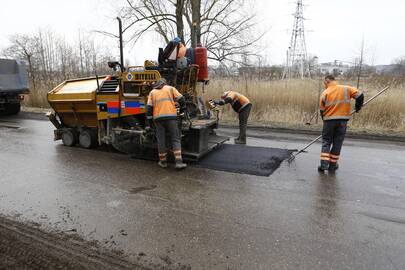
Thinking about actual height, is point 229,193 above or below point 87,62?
below

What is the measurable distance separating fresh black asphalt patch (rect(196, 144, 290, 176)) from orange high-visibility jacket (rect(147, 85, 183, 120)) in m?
1.01

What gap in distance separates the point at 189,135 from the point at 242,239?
280 cm

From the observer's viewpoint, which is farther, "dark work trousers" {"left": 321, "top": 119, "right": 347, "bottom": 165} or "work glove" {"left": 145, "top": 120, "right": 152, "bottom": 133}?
"work glove" {"left": 145, "top": 120, "right": 152, "bottom": 133}

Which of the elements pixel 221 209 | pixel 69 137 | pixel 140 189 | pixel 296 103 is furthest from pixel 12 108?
pixel 221 209

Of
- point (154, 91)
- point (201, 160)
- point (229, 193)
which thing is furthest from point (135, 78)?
point (229, 193)

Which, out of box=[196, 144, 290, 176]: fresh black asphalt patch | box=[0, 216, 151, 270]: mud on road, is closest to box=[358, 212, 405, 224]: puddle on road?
box=[196, 144, 290, 176]: fresh black asphalt patch

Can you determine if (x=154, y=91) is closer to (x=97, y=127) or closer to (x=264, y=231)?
(x=97, y=127)

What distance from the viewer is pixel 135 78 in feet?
18.1

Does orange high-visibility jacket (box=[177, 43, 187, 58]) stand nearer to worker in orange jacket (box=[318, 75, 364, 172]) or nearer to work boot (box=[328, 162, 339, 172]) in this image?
worker in orange jacket (box=[318, 75, 364, 172])

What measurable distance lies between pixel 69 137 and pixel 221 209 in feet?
14.8

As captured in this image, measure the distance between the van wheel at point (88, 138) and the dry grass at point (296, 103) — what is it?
4994mm

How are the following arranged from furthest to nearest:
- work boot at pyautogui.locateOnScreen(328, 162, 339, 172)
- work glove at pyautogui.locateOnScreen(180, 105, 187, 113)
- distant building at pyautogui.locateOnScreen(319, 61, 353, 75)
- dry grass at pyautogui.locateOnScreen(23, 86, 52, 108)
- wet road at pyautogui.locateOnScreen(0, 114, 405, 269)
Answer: dry grass at pyautogui.locateOnScreen(23, 86, 52, 108) → distant building at pyautogui.locateOnScreen(319, 61, 353, 75) → work glove at pyautogui.locateOnScreen(180, 105, 187, 113) → work boot at pyautogui.locateOnScreen(328, 162, 339, 172) → wet road at pyautogui.locateOnScreen(0, 114, 405, 269)

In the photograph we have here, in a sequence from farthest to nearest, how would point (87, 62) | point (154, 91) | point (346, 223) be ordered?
point (87, 62)
point (154, 91)
point (346, 223)

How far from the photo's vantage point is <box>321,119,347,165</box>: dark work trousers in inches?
190
